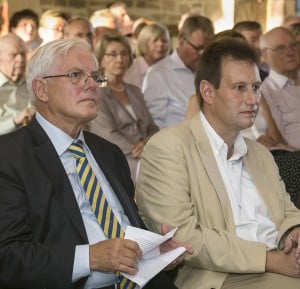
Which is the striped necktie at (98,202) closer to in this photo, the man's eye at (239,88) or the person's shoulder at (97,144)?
the person's shoulder at (97,144)

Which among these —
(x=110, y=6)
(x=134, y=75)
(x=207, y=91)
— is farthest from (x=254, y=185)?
(x=110, y=6)

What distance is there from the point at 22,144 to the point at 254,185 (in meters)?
1.08

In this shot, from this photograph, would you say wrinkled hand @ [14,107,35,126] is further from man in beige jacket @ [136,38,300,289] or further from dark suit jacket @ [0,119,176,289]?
dark suit jacket @ [0,119,176,289]

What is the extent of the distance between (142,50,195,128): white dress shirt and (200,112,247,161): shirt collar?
268 centimetres

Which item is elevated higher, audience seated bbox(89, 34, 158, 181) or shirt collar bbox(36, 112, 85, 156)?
shirt collar bbox(36, 112, 85, 156)

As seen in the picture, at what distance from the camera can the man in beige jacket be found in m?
3.28

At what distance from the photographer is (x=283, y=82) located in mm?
5953

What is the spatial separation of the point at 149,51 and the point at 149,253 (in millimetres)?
5156

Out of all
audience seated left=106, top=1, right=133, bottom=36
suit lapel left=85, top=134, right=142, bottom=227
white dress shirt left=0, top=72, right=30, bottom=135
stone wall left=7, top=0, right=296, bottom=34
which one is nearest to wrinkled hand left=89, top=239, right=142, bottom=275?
suit lapel left=85, top=134, right=142, bottom=227

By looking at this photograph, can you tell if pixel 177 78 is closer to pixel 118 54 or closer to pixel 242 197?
pixel 118 54

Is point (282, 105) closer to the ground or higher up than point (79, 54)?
closer to the ground

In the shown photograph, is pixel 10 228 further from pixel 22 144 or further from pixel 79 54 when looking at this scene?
pixel 79 54

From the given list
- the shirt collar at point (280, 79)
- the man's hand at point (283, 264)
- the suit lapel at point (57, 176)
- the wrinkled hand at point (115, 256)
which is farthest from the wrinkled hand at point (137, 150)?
the wrinkled hand at point (115, 256)

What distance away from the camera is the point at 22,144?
3.06 metres
